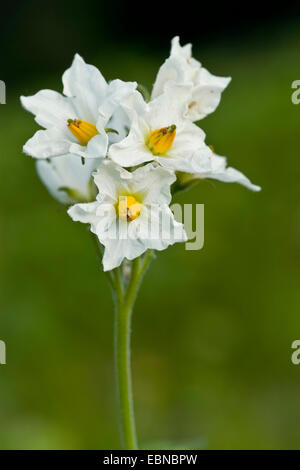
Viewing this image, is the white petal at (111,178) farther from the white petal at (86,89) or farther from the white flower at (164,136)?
the white petal at (86,89)

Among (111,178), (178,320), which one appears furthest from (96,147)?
(178,320)

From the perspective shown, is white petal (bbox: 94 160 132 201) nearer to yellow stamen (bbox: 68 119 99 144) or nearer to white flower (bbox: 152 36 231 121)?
yellow stamen (bbox: 68 119 99 144)

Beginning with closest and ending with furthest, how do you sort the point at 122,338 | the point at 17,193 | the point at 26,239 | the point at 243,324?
the point at 122,338
the point at 243,324
the point at 26,239
the point at 17,193

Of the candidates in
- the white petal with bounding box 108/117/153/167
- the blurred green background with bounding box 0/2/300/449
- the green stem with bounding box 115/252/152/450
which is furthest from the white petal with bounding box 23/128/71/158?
the blurred green background with bounding box 0/2/300/449

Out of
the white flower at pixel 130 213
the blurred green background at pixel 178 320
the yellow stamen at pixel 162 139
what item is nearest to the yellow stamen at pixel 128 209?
the white flower at pixel 130 213

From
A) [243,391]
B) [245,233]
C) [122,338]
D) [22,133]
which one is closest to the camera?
[122,338]

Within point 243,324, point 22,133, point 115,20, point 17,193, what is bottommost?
point 243,324

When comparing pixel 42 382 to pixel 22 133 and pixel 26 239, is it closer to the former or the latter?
pixel 26 239

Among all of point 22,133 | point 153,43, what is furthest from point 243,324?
point 153,43
